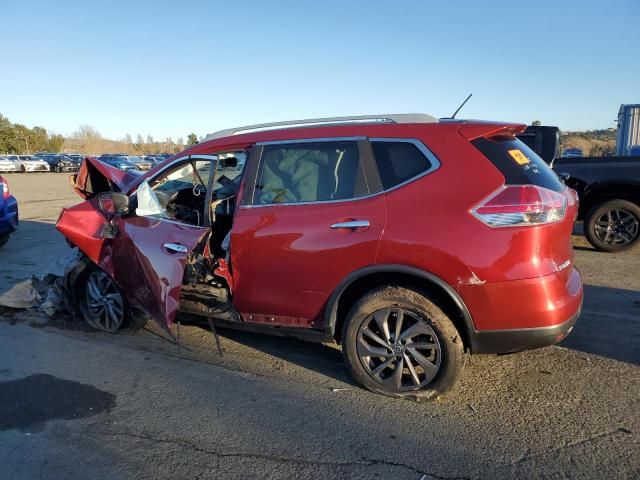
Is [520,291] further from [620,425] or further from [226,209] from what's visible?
[226,209]

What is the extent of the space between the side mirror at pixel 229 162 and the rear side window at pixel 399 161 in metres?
1.47

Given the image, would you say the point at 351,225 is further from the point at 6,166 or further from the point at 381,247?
the point at 6,166

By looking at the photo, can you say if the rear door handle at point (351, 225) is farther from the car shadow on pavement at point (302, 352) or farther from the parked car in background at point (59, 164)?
the parked car in background at point (59, 164)

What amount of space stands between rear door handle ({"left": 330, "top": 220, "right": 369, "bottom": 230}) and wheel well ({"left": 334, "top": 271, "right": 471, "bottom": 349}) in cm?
34

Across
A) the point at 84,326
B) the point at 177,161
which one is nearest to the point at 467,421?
the point at 177,161

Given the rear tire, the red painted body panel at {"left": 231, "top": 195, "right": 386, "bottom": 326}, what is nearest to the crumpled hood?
the red painted body panel at {"left": 231, "top": 195, "right": 386, "bottom": 326}

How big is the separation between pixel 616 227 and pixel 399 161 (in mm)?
6082

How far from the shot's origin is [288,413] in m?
3.27

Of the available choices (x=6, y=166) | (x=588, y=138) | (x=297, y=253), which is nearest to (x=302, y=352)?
(x=297, y=253)

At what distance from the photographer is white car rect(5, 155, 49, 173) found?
43281 mm

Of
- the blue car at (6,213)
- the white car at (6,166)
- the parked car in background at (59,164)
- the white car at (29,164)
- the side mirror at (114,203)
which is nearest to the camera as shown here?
the side mirror at (114,203)

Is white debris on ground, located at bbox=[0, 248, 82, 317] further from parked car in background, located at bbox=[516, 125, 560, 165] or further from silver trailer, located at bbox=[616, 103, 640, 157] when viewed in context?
silver trailer, located at bbox=[616, 103, 640, 157]

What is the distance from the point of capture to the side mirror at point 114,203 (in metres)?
4.22

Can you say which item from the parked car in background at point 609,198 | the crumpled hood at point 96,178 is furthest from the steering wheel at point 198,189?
the parked car in background at point 609,198
